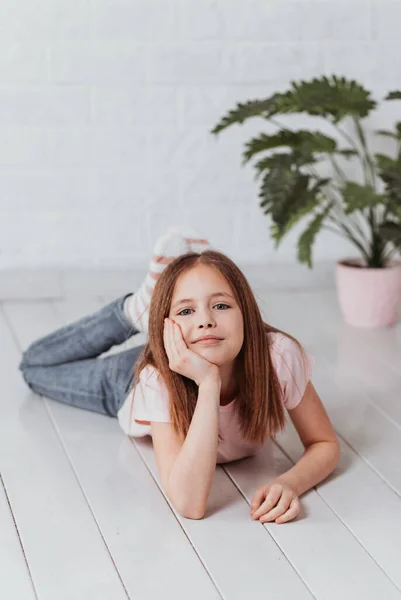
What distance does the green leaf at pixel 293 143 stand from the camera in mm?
2982

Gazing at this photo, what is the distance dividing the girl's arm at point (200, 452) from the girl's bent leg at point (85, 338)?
1.87ft

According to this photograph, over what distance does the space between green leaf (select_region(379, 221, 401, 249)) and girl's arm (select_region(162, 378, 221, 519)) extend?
132cm

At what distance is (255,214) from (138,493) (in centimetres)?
171

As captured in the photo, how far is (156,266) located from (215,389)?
0.59 meters

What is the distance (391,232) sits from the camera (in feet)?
9.98

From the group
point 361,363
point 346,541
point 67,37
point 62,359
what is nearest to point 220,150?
point 67,37

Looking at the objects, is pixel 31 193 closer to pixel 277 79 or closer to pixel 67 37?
pixel 67 37

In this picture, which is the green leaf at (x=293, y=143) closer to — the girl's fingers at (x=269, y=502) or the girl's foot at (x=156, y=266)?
the girl's foot at (x=156, y=266)

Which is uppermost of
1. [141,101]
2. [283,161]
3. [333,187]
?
[141,101]

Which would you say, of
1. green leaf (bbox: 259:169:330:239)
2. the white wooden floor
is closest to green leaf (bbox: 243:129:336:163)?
green leaf (bbox: 259:169:330:239)

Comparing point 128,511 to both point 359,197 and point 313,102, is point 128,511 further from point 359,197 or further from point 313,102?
point 313,102

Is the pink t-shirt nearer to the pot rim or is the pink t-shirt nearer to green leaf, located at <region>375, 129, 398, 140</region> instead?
the pot rim

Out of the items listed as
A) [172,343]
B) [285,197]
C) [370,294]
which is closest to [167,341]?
[172,343]

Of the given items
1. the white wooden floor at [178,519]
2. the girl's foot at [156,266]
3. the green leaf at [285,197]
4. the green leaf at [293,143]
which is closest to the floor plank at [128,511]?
the white wooden floor at [178,519]
